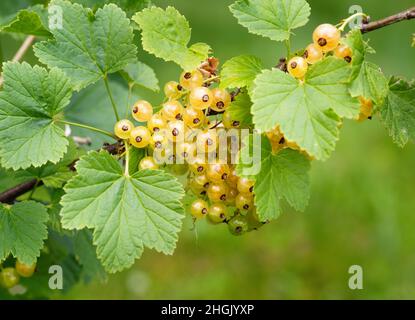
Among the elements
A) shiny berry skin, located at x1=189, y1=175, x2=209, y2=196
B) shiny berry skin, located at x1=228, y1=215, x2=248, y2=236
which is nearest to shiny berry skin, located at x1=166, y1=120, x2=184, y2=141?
shiny berry skin, located at x1=189, y1=175, x2=209, y2=196

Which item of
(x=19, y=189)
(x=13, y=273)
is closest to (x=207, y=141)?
→ (x=19, y=189)

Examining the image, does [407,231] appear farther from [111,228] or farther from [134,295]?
[111,228]

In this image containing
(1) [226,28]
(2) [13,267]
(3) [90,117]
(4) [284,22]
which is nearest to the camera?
(4) [284,22]

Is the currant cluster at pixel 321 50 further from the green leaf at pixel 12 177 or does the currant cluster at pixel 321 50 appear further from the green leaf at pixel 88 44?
the green leaf at pixel 12 177

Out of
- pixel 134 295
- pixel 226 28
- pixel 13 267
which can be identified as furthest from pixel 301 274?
pixel 226 28

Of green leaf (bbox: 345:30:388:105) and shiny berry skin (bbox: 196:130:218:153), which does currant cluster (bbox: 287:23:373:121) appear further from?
shiny berry skin (bbox: 196:130:218:153)

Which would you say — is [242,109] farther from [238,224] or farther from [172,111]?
[238,224]
